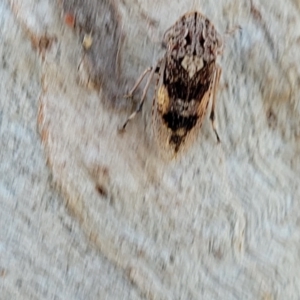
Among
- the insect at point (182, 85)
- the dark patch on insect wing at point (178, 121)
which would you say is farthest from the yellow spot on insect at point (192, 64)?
the dark patch on insect wing at point (178, 121)

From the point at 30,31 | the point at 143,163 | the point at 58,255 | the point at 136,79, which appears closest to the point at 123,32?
the point at 136,79

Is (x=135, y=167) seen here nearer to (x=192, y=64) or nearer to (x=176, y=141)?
(x=176, y=141)

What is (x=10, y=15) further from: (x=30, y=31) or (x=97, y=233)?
(x=97, y=233)

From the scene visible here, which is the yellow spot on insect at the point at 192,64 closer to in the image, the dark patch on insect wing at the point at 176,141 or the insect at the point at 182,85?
the insect at the point at 182,85

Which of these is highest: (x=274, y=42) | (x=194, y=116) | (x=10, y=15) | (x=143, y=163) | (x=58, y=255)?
(x=274, y=42)

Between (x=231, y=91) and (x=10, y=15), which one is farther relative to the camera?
(x=231, y=91)
